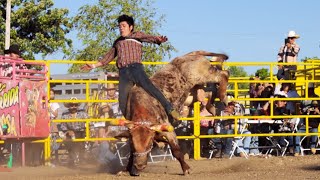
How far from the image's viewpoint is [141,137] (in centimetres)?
1012

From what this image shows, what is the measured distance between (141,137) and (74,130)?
406 cm

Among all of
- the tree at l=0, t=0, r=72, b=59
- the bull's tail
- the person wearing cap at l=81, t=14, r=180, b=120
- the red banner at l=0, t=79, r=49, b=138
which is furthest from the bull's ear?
the tree at l=0, t=0, r=72, b=59

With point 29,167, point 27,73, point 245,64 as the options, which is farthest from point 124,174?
point 245,64

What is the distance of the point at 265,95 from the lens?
15250 millimetres

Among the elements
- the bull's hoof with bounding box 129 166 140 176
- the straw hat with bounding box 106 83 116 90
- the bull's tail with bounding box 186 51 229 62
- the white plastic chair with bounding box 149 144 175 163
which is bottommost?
the white plastic chair with bounding box 149 144 175 163

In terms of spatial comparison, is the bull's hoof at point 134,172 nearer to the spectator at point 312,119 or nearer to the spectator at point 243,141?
the spectator at point 243,141

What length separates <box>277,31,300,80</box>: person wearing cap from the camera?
15.9 m

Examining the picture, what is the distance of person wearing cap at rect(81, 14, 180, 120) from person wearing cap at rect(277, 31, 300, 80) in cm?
547

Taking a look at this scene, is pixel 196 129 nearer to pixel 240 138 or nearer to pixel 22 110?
pixel 240 138

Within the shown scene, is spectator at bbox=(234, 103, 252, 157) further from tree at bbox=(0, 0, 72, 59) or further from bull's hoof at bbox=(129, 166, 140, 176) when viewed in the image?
tree at bbox=(0, 0, 72, 59)

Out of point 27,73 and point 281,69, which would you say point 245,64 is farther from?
point 27,73

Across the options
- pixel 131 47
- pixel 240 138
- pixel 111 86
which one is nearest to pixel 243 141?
pixel 240 138

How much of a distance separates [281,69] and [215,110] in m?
2.67

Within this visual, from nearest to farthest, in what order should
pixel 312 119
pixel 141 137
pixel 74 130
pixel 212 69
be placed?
pixel 141 137
pixel 212 69
pixel 74 130
pixel 312 119
